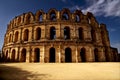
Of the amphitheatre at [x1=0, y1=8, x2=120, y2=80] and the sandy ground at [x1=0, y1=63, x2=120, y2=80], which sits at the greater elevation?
the amphitheatre at [x1=0, y1=8, x2=120, y2=80]

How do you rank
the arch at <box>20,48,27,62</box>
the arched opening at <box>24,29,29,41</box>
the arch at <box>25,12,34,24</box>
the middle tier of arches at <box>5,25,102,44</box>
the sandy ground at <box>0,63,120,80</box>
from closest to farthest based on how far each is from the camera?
the sandy ground at <box>0,63,120,80</box> < the middle tier of arches at <box>5,25,102,44</box> < the arch at <box>20,48,27,62</box> < the arch at <box>25,12,34,24</box> < the arched opening at <box>24,29,29,41</box>

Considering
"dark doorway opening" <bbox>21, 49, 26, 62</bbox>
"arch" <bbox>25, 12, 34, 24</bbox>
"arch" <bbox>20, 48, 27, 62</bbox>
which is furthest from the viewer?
"arch" <bbox>25, 12, 34, 24</bbox>

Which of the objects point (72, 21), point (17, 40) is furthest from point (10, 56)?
point (72, 21)

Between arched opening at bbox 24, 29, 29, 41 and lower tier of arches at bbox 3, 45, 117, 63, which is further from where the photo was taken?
arched opening at bbox 24, 29, 29, 41

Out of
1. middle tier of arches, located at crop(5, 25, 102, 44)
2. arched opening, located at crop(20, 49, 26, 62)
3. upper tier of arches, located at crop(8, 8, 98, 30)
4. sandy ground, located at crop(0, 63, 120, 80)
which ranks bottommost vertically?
sandy ground, located at crop(0, 63, 120, 80)

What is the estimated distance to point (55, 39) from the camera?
20641 millimetres

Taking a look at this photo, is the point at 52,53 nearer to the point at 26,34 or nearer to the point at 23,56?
the point at 23,56

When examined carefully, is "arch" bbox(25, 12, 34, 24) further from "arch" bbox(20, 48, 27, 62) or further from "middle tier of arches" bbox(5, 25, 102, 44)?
"arch" bbox(20, 48, 27, 62)

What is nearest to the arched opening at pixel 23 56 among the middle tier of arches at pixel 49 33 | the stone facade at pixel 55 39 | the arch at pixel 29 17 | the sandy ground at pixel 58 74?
the stone facade at pixel 55 39

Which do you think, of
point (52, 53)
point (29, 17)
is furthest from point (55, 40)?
point (29, 17)

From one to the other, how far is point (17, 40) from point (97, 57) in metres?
15.7

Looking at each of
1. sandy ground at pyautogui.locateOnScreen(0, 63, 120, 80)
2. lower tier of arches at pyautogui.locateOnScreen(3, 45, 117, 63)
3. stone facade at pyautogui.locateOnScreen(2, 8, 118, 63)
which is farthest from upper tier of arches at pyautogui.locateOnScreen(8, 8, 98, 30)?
sandy ground at pyautogui.locateOnScreen(0, 63, 120, 80)

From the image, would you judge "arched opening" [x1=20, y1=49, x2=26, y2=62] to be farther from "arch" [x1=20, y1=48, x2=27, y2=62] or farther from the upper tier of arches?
the upper tier of arches

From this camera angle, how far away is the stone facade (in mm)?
20219
